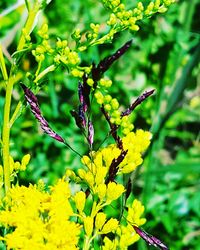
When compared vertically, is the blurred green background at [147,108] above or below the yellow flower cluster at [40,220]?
below

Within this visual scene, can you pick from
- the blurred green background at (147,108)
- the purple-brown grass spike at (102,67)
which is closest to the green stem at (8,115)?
the purple-brown grass spike at (102,67)

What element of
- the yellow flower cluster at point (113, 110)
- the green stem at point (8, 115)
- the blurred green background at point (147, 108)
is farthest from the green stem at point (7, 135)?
the blurred green background at point (147, 108)

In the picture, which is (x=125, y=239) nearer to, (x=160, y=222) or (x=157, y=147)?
(x=157, y=147)

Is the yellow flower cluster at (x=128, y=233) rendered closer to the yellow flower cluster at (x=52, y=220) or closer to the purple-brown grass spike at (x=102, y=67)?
the yellow flower cluster at (x=52, y=220)

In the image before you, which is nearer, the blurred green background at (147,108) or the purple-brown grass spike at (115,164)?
the purple-brown grass spike at (115,164)

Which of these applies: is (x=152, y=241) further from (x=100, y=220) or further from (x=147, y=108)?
(x=147, y=108)

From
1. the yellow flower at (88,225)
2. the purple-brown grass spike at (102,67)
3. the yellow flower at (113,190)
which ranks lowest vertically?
the yellow flower at (88,225)

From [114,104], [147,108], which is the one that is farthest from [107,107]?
[147,108]
